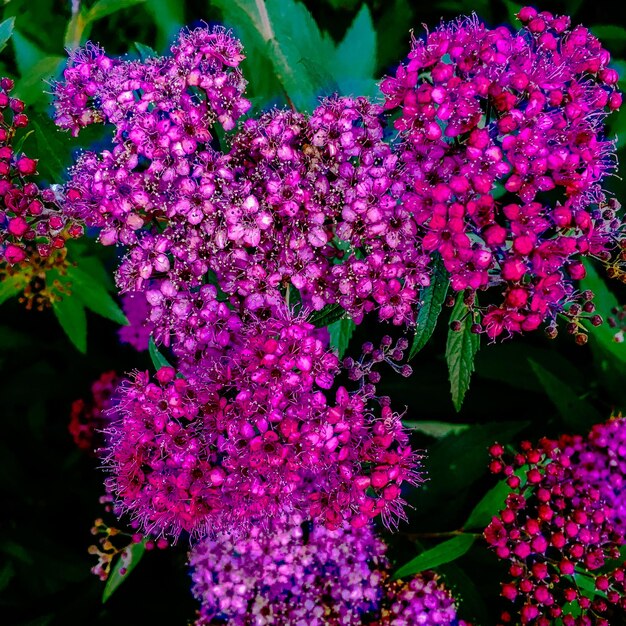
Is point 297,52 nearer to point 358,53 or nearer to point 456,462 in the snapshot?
point 358,53

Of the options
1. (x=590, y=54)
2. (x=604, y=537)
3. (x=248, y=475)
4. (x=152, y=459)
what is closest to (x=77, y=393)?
(x=152, y=459)

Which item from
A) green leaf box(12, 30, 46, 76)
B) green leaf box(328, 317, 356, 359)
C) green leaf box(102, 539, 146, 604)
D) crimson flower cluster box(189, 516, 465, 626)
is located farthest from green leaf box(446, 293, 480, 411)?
green leaf box(12, 30, 46, 76)

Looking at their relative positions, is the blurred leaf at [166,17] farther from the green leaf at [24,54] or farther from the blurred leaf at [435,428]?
the blurred leaf at [435,428]

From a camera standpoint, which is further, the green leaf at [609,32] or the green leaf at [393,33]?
the green leaf at [393,33]

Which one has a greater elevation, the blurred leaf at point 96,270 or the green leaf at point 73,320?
the blurred leaf at point 96,270

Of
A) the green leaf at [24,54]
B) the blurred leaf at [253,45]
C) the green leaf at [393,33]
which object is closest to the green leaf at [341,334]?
the blurred leaf at [253,45]
